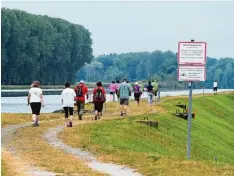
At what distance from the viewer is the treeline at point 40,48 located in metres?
108

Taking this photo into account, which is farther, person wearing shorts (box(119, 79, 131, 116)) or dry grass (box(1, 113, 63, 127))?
person wearing shorts (box(119, 79, 131, 116))

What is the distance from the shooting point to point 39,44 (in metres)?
117

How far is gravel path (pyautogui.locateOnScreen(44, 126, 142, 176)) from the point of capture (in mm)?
16422

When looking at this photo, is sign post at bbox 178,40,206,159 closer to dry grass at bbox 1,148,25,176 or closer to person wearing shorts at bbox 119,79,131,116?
dry grass at bbox 1,148,25,176

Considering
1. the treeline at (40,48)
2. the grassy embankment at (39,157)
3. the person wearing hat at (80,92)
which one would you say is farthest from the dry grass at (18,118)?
the treeline at (40,48)

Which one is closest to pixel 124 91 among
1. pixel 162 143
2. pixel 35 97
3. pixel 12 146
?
pixel 162 143

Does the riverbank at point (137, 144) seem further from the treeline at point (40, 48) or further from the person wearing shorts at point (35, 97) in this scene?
the treeline at point (40, 48)

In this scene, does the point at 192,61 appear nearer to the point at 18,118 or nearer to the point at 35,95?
the point at 35,95

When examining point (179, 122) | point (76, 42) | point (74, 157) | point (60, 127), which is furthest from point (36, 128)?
point (76, 42)

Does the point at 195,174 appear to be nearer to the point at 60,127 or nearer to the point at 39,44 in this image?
the point at 60,127

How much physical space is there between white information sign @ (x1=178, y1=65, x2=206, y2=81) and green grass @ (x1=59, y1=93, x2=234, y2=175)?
2141 millimetres

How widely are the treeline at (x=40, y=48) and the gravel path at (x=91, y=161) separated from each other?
3095 inches

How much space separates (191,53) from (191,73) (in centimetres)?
52

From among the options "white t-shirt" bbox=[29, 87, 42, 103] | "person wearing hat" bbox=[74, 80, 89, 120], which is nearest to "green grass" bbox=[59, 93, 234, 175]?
"person wearing hat" bbox=[74, 80, 89, 120]
